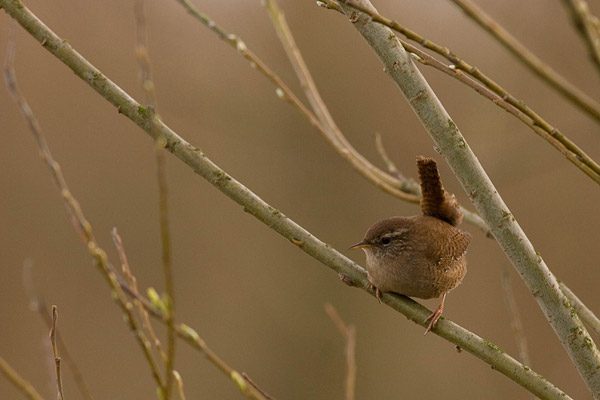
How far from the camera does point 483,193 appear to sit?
1.70 meters

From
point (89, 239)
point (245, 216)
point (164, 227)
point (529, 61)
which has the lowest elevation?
point (89, 239)

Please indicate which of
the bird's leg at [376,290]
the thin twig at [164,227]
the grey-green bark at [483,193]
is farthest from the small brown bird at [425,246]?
the thin twig at [164,227]

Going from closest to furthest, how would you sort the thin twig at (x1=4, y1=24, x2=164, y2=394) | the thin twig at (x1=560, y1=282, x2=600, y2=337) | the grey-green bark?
the thin twig at (x1=4, y1=24, x2=164, y2=394) → the grey-green bark → the thin twig at (x1=560, y1=282, x2=600, y2=337)

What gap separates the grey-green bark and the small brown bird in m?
0.84

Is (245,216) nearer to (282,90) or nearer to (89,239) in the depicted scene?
(282,90)

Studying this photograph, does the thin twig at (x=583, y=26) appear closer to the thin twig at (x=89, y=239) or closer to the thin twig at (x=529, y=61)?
the thin twig at (x=529, y=61)

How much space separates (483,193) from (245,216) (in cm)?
950

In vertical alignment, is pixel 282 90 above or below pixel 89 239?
above

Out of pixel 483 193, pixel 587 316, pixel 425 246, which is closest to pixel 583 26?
pixel 483 193

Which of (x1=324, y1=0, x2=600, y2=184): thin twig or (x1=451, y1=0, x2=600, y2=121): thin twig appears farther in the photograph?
(x1=324, y1=0, x2=600, y2=184): thin twig

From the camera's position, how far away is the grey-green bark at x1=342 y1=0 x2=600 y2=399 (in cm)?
169

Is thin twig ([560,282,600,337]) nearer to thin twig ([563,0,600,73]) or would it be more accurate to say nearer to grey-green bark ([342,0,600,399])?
grey-green bark ([342,0,600,399])

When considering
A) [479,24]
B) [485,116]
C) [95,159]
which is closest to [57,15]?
[95,159]

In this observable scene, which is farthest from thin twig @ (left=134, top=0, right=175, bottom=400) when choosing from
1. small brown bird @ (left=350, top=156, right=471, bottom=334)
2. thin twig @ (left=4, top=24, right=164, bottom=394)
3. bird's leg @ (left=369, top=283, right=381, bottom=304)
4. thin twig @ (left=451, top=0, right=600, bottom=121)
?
small brown bird @ (left=350, top=156, right=471, bottom=334)
